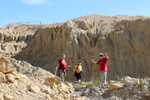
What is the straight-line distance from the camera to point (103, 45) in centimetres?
2136

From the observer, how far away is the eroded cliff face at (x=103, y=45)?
20.4 meters

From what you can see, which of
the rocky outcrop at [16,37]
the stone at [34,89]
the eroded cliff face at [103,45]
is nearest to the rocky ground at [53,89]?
the stone at [34,89]

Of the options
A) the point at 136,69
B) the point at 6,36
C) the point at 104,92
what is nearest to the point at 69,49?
the point at 136,69

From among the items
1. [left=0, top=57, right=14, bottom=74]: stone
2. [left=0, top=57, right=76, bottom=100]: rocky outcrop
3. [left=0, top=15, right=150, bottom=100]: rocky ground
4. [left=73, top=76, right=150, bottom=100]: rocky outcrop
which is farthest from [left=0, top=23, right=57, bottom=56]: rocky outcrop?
[left=0, top=57, right=14, bottom=74]: stone

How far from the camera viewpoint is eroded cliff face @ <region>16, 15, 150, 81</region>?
803 inches

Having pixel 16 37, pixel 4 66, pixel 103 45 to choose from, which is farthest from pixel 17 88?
pixel 16 37

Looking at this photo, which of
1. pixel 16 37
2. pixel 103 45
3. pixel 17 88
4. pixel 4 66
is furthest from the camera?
pixel 16 37

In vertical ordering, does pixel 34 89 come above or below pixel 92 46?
below

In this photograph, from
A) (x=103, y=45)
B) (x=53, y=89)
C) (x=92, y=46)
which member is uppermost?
(x=103, y=45)

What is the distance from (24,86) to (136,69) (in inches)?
595

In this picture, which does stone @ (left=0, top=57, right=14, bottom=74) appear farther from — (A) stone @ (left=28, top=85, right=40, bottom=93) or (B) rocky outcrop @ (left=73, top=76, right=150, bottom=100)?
(B) rocky outcrop @ (left=73, top=76, right=150, bottom=100)

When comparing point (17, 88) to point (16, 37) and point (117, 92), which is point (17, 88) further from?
point (16, 37)

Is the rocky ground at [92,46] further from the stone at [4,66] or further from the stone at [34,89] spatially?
the stone at [4,66]

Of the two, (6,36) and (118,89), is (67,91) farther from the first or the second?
(6,36)
